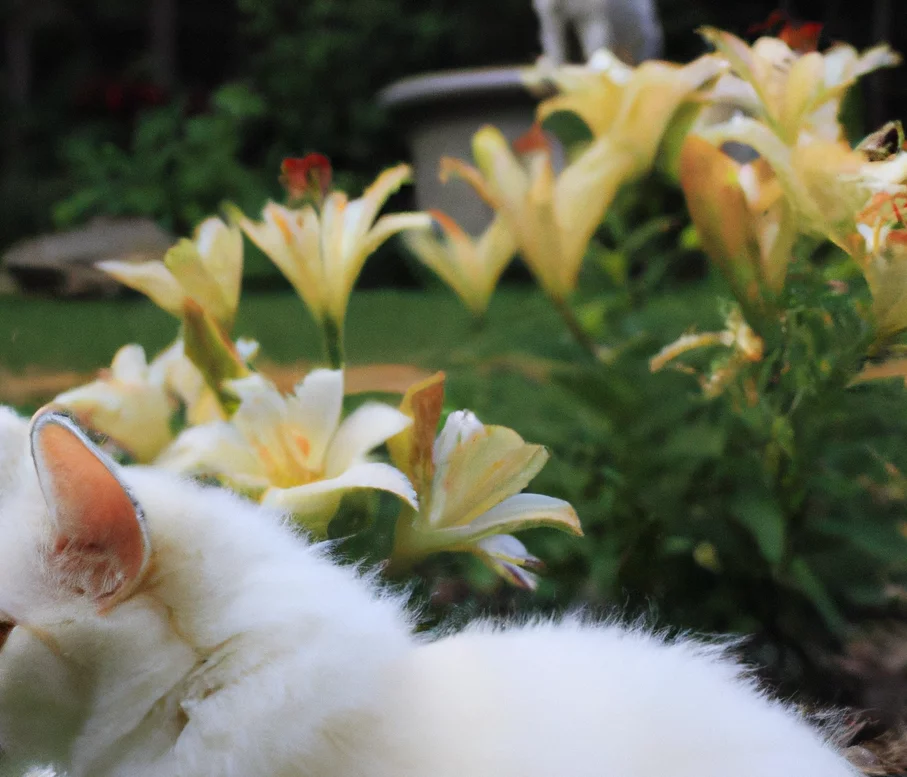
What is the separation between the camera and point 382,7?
18.7ft

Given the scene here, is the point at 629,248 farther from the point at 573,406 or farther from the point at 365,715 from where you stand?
the point at 365,715

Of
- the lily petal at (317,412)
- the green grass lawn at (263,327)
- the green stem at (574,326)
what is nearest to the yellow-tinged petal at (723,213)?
the green stem at (574,326)

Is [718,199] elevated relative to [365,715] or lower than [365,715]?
elevated

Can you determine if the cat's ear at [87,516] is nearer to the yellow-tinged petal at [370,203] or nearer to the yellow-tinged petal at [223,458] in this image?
the yellow-tinged petal at [223,458]

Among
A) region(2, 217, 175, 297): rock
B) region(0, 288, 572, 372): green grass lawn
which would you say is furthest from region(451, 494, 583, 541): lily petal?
region(2, 217, 175, 297): rock

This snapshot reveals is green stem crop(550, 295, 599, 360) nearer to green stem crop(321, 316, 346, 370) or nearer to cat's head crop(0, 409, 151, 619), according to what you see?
green stem crop(321, 316, 346, 370)

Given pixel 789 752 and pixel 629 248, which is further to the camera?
pixel 629 248

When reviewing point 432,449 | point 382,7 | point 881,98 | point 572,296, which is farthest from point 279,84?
point 432,449

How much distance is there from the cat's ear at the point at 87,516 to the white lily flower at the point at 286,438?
0.66 ft

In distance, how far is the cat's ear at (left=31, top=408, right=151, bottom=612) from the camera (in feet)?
1.47

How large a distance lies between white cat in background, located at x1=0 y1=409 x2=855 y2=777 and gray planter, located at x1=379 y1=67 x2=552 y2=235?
3.97 metres

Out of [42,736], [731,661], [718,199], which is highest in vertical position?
[718,199]

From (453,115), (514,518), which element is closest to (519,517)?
(514,518)

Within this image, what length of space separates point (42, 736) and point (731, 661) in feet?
1.40
